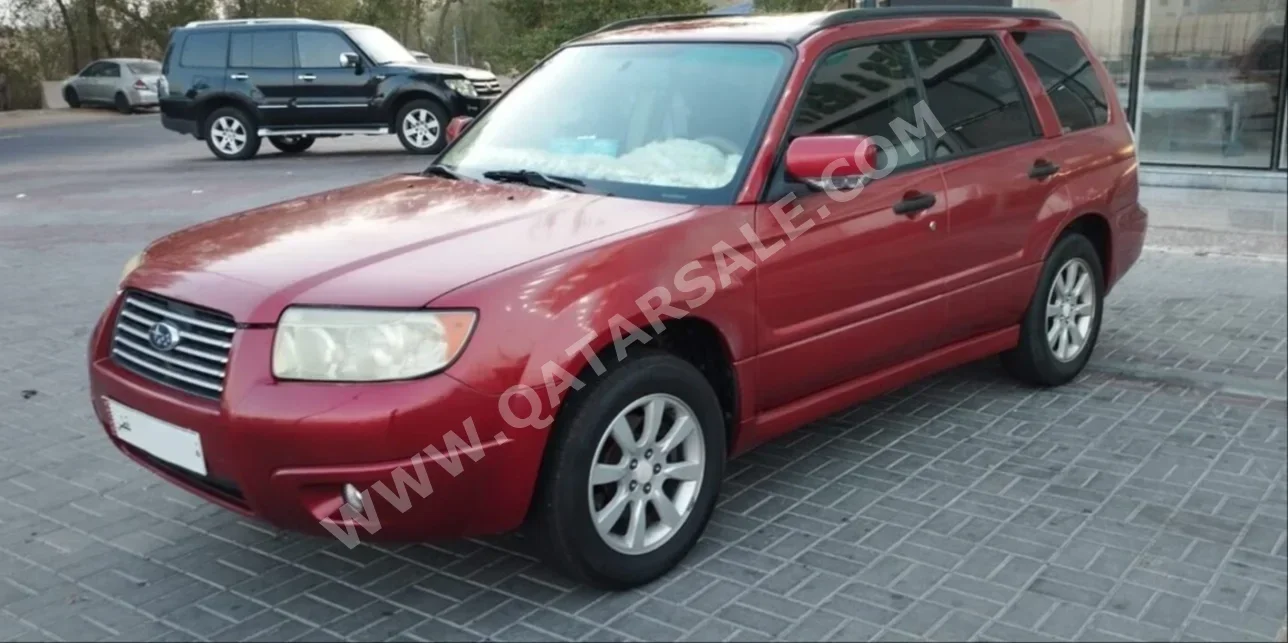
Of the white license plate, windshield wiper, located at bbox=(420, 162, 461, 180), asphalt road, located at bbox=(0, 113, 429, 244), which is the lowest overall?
asphalt road, located at bbox=(0, 113, 429, 244)

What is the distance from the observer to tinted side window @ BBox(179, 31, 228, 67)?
57.2 ft

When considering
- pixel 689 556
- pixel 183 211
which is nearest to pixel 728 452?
pixel 689 556

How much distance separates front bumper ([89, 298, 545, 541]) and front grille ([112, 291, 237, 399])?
2.4 inches

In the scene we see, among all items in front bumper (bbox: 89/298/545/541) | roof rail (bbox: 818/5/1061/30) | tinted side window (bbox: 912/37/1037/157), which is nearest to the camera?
front bumper (bbox: 89/298/545/541)

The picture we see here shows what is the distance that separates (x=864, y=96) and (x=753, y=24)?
0.54 m

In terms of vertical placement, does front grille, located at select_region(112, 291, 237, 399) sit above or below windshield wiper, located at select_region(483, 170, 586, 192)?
below

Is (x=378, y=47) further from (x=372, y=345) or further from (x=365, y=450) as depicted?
(x=365, y=450)

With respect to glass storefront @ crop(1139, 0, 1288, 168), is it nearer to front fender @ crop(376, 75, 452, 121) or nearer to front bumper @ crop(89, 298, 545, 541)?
front bumper @ crop(89, 298, 545, 541)

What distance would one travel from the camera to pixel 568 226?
3.60m

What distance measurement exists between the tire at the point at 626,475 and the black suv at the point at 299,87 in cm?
1404

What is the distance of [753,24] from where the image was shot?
14.9 feet

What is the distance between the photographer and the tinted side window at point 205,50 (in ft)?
57.2

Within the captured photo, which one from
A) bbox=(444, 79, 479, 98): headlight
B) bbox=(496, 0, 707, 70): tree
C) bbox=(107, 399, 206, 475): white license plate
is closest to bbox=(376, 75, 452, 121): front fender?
bbox=(444, 79, 479, 98): headlight

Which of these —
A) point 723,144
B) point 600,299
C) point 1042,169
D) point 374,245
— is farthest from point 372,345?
point 1042,169
